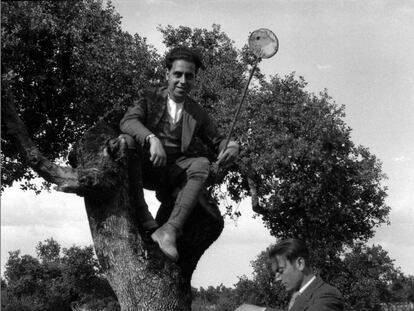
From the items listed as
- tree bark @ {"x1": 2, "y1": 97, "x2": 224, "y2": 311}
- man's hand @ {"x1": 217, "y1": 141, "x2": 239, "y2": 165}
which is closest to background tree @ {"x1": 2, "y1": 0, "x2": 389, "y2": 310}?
tree bark @ {"x1": 2, "y1": 97, "x2": 224, "y2": 311}

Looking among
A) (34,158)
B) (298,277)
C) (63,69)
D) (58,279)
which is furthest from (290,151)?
(58,279)

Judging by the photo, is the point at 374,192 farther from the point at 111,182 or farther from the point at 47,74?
the point at 111,182

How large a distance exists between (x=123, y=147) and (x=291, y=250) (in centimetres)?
287

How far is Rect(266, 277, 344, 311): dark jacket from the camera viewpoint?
4.80 metres

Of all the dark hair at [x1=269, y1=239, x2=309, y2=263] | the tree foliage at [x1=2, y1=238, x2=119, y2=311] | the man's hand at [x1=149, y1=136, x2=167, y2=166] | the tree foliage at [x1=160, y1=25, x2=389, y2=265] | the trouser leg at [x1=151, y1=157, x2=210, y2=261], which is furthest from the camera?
the tree foliage at [x1=2, y1=238, x2=119, y2=311]

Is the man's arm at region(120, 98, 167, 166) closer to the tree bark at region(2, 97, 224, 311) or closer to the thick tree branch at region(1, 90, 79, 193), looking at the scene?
the tree bark at region(2, 97, 224, 311)

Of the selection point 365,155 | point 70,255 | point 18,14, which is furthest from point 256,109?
point 70,255

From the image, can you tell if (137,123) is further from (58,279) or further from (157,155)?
(58,279)

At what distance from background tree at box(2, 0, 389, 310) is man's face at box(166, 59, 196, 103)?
99 centimetres

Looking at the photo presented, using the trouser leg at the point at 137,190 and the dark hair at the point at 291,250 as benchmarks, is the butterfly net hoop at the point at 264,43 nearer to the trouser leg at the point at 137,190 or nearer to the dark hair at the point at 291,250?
the trouser leg at the point at 137,190

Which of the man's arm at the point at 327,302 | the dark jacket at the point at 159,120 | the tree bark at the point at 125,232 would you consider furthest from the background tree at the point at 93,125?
the man's arm at the point at 327,302

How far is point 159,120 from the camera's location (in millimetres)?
7188

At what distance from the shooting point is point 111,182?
7512mm

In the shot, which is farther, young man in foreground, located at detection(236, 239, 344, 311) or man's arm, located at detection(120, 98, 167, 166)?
man's arm, located at detection(120, 98, 167, 166)
